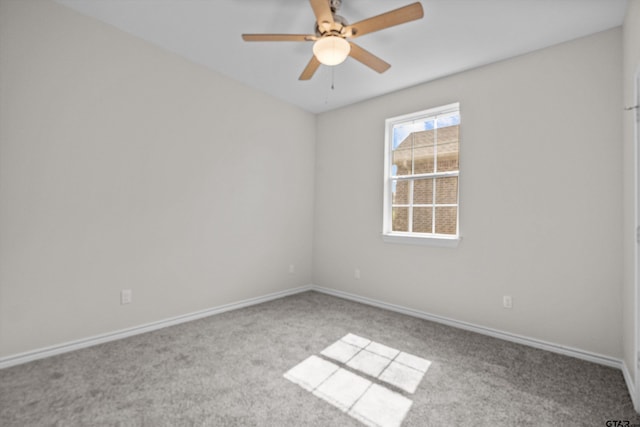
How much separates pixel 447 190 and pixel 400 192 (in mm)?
563

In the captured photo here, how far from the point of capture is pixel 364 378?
2.00m

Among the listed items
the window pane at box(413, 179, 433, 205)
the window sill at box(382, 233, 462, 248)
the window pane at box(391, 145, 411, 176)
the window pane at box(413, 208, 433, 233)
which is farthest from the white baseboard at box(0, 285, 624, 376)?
the window pane at box(391, 145, 411, 176)

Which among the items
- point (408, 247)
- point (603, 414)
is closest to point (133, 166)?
point (408, 247)

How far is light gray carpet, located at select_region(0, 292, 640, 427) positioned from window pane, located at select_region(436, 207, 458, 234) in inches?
42.0

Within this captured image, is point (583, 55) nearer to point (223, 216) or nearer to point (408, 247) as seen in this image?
point (408, 247)

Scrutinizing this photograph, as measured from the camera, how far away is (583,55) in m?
2.39

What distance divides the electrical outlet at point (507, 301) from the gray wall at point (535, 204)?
0.03 metres

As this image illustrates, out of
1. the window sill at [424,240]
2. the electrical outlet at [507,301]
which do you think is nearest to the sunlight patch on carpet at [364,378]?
the electrical outlet at [507,301]

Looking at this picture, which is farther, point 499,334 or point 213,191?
point 213,191

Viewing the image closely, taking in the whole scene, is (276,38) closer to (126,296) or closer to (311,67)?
(311,67)

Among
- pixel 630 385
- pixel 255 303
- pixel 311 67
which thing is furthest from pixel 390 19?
pixel 255 303

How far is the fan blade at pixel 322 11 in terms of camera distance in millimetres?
1652

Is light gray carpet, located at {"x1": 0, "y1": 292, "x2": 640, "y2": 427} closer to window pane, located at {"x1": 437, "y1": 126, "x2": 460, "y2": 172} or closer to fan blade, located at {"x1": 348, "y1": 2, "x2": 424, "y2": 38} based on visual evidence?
window pane, located at {"x1": 437, "y1": 126, "x2": 460, "y2": 172}

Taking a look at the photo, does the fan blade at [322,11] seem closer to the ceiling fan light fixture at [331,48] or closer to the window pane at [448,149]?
the ceiling fan light fixture at [331,48]
